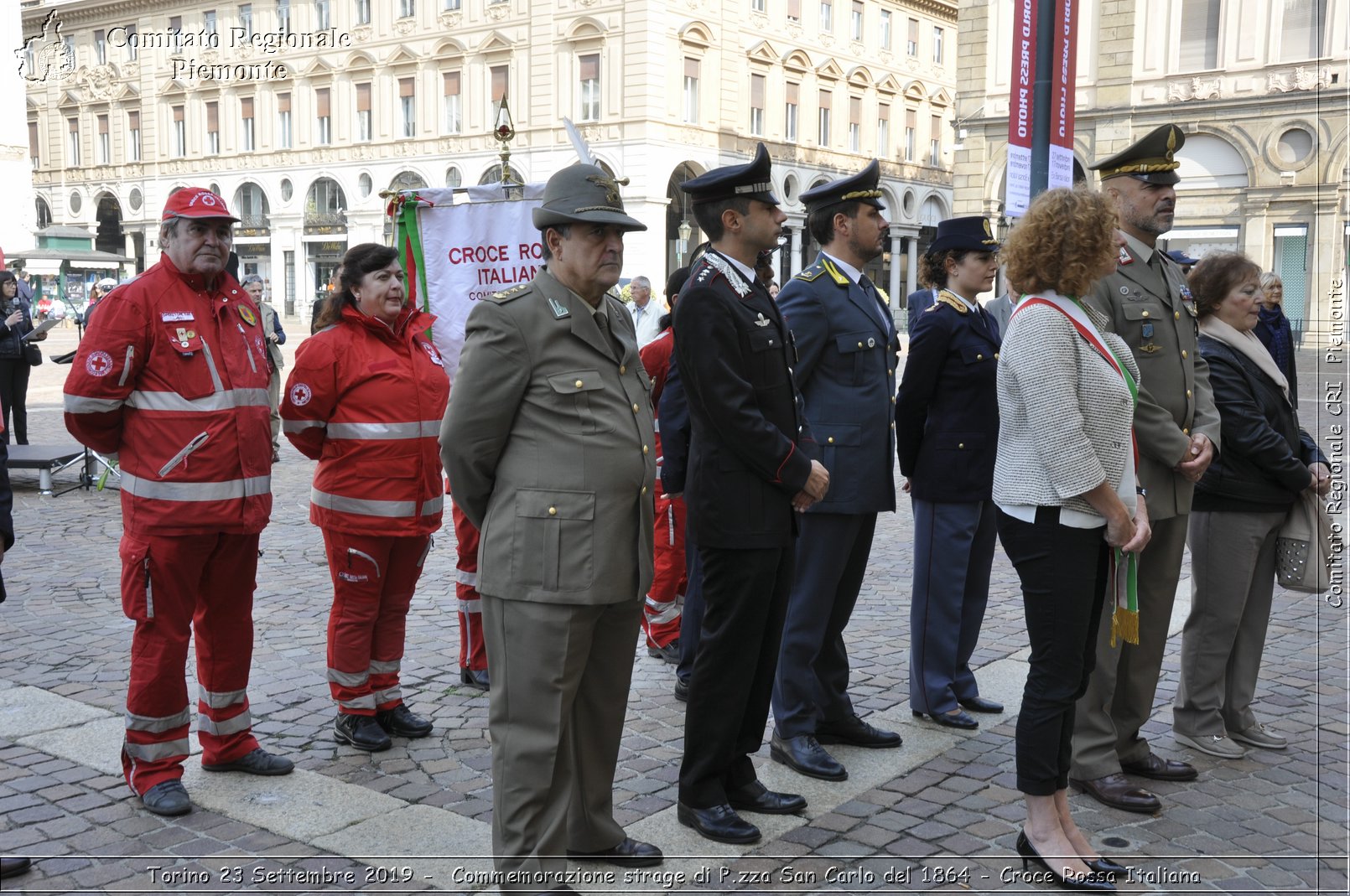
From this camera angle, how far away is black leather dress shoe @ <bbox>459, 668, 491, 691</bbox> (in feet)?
19.3

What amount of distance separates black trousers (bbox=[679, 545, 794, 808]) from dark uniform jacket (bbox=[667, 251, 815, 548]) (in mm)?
93

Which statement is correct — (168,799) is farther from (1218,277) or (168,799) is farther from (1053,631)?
(1218,277)

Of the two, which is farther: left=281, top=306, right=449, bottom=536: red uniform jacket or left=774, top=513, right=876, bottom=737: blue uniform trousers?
left=281, top=306, right=449, bottom=536: red uniform jacket

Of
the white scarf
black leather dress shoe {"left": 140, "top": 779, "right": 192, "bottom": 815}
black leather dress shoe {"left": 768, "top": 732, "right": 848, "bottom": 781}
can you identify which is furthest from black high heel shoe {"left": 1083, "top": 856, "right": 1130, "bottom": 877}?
black leather dress shoe {"left": 140, "top": 779, "right": 192, "bottom": 815}

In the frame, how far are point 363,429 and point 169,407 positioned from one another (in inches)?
32.0

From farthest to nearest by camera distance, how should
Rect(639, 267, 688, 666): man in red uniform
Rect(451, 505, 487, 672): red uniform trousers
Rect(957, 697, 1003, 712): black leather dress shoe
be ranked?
Rect(639, 267, 688, 666): man in red uniform
Rect(451, 505, 487, 672): red uniform trousers
Rect(957, 697, 1003, 712): black leather dress shoe

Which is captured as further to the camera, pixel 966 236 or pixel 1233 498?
pixel 966 236

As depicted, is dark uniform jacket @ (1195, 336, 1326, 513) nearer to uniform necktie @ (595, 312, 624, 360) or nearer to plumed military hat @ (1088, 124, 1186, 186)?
plumed military hat @ (1088, 124, 1186, 186)

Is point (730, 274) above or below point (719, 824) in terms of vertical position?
above

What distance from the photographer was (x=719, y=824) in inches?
163

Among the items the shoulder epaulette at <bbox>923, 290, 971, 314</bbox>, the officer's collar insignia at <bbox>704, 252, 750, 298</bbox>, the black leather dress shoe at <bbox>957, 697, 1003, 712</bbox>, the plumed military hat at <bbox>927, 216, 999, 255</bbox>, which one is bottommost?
the black leather dress shoe at <bbox>957, 697, 1003, 712</bbox>

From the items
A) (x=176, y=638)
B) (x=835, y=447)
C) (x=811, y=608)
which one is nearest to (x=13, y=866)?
(x=176, y=638)

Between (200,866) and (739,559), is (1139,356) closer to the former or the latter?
(739,559)

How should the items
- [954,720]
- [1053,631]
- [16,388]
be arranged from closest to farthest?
[1053,631] → [954,720] → [16,388]
